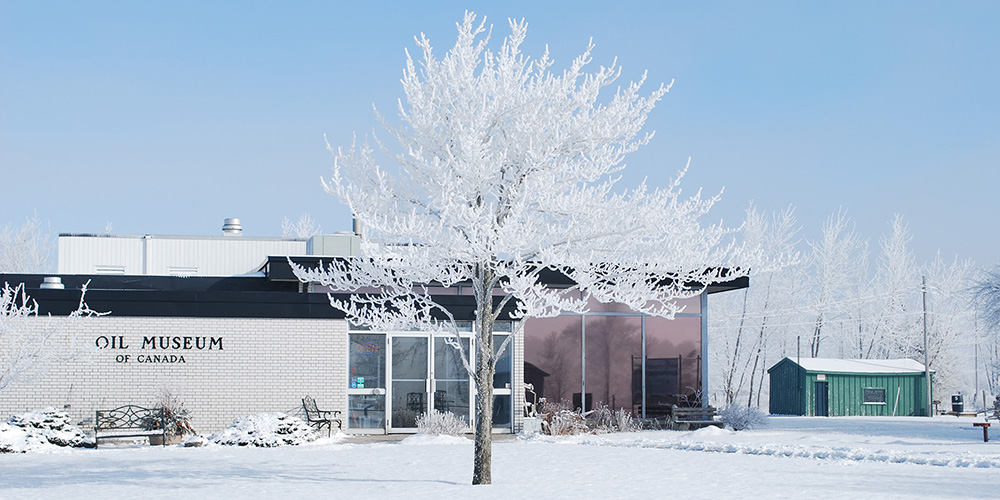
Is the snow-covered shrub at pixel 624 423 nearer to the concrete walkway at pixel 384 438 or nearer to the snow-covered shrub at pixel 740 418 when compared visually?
the snow-covered shrub at pixel 740 418

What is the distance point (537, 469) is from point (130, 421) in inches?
353

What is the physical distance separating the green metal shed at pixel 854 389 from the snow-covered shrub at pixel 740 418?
14.0 metres

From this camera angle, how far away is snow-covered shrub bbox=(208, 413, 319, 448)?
18406 mm

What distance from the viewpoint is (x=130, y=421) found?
19.3 meters

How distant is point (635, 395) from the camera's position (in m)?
24.6

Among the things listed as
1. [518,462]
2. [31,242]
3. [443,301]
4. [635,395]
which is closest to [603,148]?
[518,462]

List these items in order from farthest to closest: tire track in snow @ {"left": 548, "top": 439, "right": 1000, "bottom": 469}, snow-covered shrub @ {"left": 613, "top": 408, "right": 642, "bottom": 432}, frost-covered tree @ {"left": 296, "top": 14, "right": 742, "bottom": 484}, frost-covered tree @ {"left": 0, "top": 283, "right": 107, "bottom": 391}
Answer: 1. snow-covered shrub @ {"left": 613, "top": 408, "right": 642, "bottom": 432}
2. frost-covered tree @ {"left": 0, "top": 283, "right": 107, "bottom": 391}
3. tire track in snow @ {"left": 548, "top": 439, "right": 1000, "bottom": 469}
4. frost-covered tree @ {"left": 296, "top": 14, "right": 742, "bottom": 484}

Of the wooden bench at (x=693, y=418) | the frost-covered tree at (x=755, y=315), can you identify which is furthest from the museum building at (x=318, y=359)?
the frost-covered tree at (x=755, y=315)

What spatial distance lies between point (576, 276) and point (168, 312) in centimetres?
1088

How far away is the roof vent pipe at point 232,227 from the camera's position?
3175cm

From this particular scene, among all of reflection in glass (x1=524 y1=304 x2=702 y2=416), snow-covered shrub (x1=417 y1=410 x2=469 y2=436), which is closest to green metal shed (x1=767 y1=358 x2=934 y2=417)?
reflection in glass (x1=524 y1=304 x2=702 y2=416)

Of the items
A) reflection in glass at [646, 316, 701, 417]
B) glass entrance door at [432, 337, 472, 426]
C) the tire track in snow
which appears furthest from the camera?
reflection in glass at [646, 316, 701, 417]

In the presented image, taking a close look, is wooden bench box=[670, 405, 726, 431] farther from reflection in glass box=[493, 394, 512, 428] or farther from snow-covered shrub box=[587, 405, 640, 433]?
reflection in glass box=[493, 394, 512, 428]

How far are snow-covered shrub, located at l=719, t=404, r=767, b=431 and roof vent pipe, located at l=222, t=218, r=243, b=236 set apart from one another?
1638 cm
